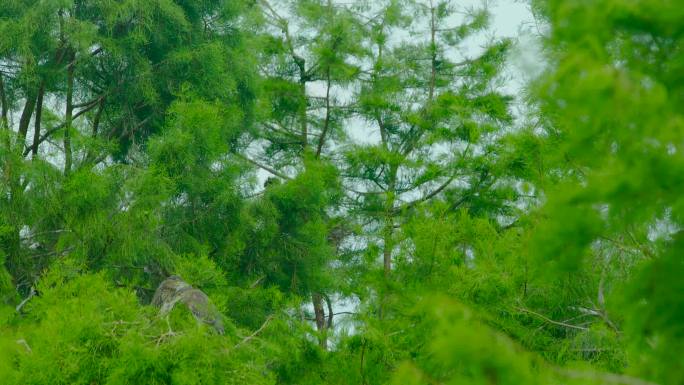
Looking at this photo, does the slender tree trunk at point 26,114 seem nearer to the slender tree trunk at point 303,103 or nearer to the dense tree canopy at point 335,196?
the dense tree canopy at point 335,196

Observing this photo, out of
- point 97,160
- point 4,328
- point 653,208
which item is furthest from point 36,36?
point 653,208

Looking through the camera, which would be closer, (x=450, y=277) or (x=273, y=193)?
(x=450, y=277)

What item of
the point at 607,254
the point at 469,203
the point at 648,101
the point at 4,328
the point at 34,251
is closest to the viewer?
the point at 648,101

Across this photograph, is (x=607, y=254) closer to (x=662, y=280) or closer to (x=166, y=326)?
(x=166, y=326)

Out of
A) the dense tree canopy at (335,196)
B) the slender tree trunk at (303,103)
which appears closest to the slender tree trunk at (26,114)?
the dense tree canopy at (335,196)

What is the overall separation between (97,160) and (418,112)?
436cm

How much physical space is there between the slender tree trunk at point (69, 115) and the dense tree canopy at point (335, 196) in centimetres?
4

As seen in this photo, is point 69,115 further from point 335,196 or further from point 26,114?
point 335,196

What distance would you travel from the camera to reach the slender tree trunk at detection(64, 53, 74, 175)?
8.66m

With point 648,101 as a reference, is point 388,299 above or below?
above

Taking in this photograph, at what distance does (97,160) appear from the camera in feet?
29.5

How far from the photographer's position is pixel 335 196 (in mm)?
11641

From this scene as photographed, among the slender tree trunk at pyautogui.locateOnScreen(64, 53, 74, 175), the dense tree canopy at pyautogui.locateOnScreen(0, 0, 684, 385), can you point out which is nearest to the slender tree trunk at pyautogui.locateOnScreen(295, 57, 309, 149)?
the dense tree canopy at pyautogui.locateOnScreen(0, 0, 684, 385)

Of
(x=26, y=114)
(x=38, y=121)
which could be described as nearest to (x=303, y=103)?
(x=26, y=114)
